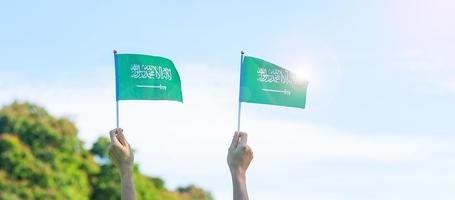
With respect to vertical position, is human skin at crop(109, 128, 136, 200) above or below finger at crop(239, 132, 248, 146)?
below

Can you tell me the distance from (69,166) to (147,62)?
103 feet

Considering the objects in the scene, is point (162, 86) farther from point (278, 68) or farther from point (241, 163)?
point (241, 163)

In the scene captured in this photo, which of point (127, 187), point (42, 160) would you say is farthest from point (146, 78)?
point (42, 160)

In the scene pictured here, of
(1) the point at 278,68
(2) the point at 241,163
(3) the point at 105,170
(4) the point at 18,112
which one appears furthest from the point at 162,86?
(3) the point at 105,170

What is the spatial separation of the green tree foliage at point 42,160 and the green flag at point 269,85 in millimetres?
28755

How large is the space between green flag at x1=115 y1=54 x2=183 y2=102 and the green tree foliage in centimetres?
2844

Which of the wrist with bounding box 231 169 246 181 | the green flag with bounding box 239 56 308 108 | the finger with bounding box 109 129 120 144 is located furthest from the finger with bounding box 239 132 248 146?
the green flag with bounding box 239 56 308 108

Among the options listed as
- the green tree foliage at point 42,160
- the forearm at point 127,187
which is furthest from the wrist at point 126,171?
the green tree foliage at point 42,160

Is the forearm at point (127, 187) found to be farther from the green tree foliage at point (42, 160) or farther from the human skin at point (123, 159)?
the green tree foliage at point (42, 160)

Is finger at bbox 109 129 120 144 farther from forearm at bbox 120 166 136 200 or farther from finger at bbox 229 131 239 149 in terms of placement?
finger at bbox 229 131 239 149

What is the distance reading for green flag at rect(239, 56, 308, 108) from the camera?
10773 mm

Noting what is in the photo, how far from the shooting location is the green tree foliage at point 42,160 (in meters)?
39.7

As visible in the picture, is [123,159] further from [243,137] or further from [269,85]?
[269,85]

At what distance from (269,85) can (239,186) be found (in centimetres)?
346
